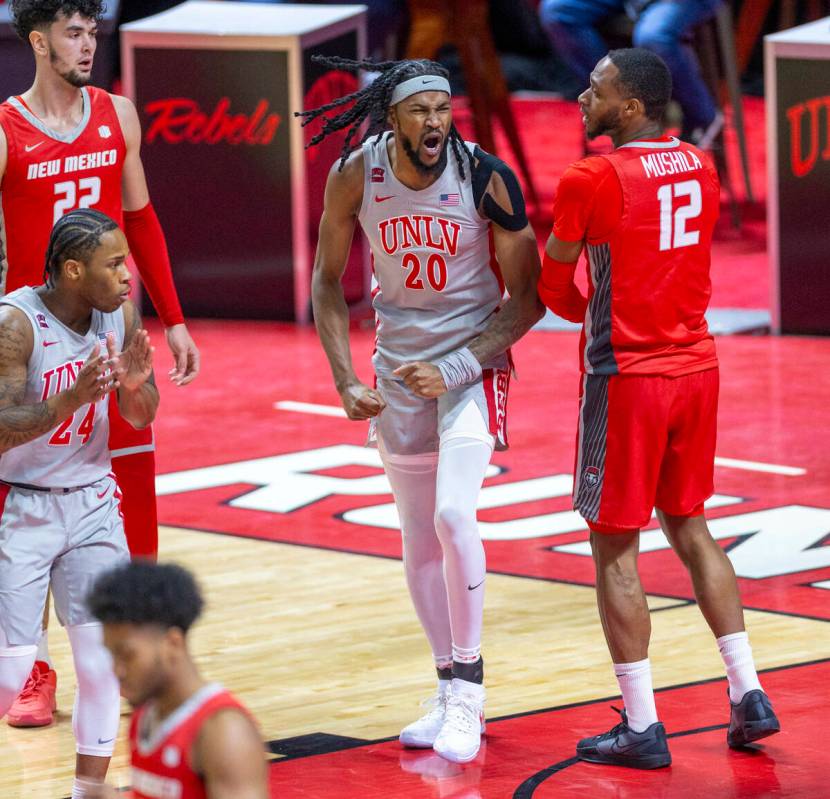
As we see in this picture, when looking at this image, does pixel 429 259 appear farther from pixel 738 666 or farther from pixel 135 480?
pixel 738 666

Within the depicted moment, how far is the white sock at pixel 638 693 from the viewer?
4840 mm

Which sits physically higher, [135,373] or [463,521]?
[135,373]

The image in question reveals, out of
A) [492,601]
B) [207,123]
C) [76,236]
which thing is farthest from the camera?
[207,123]

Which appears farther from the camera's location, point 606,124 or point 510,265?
point 510,265

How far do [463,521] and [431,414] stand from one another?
0.35 meters

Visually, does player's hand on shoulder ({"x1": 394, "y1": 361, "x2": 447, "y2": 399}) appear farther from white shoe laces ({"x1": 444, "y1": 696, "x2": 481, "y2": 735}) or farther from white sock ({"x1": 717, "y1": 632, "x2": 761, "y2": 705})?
white sock ({"x1": 717, "y1": 632, "x2": 761, "y2": 705})

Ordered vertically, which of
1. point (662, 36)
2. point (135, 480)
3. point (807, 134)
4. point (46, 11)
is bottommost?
point (135, 480)

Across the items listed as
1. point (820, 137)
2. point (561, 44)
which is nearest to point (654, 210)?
point (820, 137)


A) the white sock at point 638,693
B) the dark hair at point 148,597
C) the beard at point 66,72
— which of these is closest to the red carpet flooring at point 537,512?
the white sock at point 638,693

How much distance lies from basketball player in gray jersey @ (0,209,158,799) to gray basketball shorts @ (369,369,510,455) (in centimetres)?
82

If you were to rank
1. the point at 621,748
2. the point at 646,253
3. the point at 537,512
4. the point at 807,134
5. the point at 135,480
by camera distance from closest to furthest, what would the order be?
the point at 646,253, the point at 621,748, the point at 135,480, the point at 537,512, the point at 807,134

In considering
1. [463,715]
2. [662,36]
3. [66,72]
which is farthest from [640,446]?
[662,36]

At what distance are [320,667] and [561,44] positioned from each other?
8.68m

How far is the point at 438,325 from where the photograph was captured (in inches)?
201
